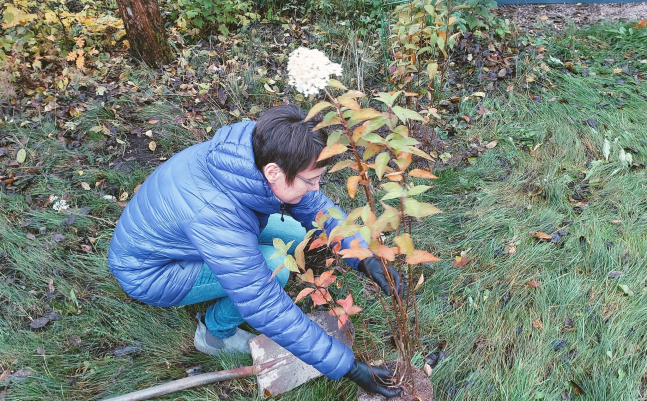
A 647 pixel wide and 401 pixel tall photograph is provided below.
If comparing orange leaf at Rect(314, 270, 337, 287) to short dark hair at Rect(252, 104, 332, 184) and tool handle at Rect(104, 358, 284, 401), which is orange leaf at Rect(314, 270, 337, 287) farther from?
tool handle at Rect(104, 358, 284, 401)

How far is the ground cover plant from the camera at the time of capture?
86.4 inches

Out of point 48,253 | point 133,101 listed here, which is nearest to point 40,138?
point 133,101

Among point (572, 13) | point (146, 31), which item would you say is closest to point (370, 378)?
point (146, 31)

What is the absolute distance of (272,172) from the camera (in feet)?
5.63

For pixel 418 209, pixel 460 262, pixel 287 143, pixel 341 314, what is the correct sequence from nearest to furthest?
pixel 418 209 < pixel 287 143 < pixel 341 314 < pixel 460 262

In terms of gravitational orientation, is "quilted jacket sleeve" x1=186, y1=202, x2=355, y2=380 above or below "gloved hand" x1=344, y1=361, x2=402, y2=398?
above

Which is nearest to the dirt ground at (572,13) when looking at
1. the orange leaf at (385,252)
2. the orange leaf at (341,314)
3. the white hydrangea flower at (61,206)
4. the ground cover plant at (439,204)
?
the ground cover plant at (439,204)

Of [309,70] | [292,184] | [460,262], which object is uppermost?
[309,70]

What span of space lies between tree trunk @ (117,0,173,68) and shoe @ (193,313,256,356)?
2.72 m

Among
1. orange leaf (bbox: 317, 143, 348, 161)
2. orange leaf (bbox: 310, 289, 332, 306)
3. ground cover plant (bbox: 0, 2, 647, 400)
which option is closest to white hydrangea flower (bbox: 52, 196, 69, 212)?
ground cover plant (bbox: 0, 2, 647, 400)

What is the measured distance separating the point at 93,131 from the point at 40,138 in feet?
1.26

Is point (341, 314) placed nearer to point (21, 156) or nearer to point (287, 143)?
point (287, 143)

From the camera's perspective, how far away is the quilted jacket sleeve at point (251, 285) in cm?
177

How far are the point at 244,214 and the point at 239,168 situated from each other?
19cm
